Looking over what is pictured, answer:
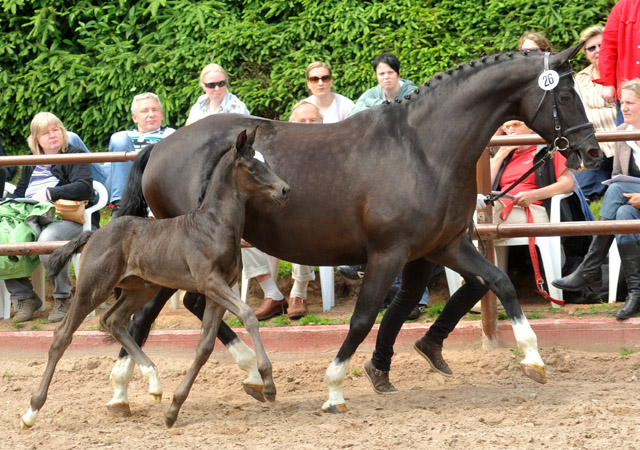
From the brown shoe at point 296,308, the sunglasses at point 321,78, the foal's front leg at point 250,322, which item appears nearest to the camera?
the foal's front leg at point 250,322

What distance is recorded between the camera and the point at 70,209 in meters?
7.35

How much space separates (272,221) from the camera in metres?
5.34

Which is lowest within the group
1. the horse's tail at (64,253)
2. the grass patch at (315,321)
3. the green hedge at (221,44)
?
the grass patch at (315,321)

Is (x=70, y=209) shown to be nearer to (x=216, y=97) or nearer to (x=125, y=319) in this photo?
(x=216, y=97)

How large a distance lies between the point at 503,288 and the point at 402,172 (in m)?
0.87

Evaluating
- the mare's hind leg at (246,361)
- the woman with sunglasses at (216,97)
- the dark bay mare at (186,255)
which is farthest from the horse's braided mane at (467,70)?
the woman with sunglasses at (216,97)

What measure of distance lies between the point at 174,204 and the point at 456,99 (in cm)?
175

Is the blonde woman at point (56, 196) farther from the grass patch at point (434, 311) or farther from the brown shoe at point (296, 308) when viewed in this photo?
the grass patch at point (434, 311)

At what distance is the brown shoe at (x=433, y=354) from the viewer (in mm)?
5906

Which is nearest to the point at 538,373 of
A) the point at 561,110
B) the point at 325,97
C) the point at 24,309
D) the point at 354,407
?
the point at 354,407

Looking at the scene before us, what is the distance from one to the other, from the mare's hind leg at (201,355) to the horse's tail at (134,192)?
3.31ft

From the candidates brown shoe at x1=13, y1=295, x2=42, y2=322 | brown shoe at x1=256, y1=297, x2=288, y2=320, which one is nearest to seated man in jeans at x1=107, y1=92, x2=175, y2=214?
brown shoe at x1=13, y1=295, x2=42, y2=322

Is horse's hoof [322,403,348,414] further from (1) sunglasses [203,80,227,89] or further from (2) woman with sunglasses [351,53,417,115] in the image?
(1) sunglasses [203,80,227,89]

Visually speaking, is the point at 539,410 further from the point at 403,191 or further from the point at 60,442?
the point at 60,442
